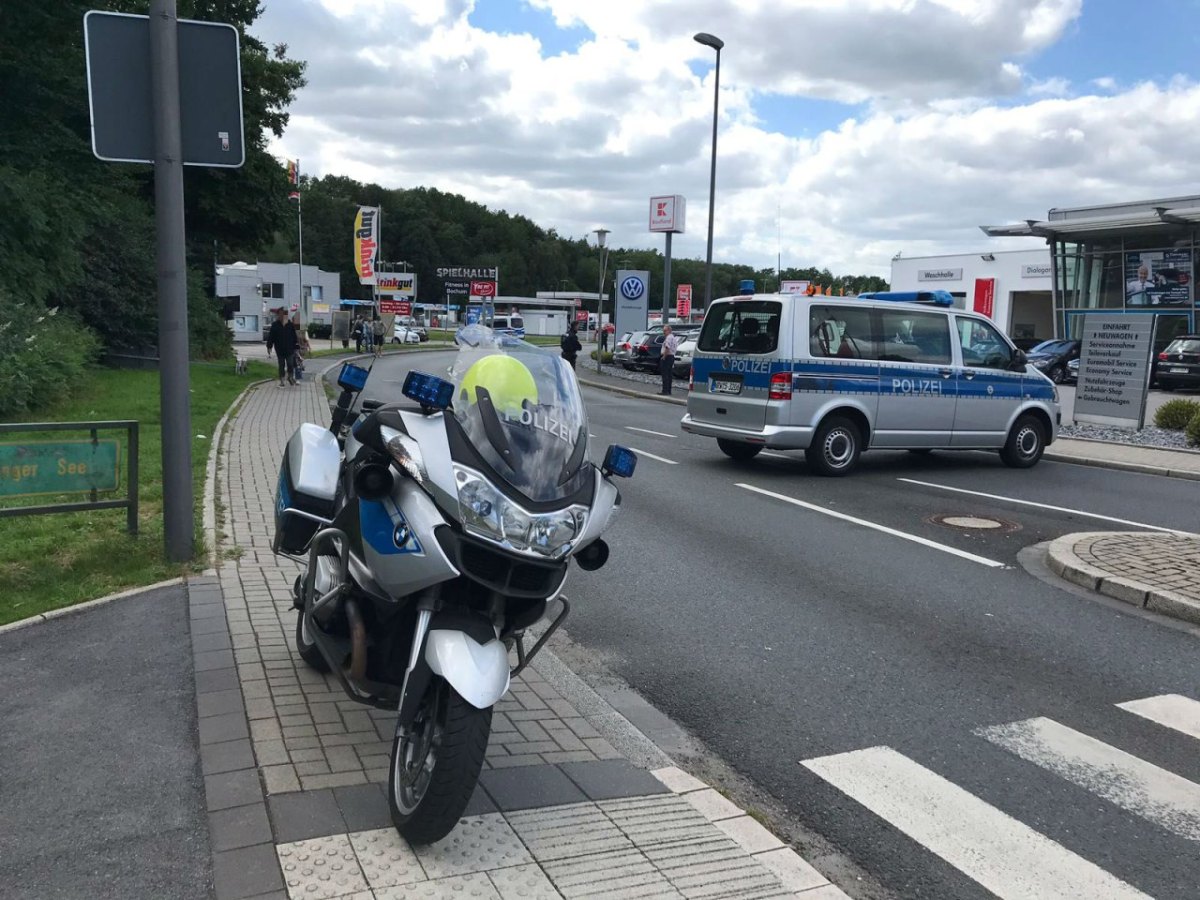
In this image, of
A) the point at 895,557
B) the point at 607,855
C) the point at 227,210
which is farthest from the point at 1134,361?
the point at 227,210

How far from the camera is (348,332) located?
6075cm

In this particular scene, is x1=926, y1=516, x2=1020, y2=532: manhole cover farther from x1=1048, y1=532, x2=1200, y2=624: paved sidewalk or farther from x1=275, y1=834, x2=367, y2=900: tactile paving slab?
x1=275, y1=834, x2=367, y2=900: tactile paving slab

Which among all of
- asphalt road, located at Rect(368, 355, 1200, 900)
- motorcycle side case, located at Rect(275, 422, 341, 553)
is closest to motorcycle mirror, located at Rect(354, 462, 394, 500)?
motorcycle side case, located at Rect(275, 422, 341, 553)

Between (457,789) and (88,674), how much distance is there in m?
2.56

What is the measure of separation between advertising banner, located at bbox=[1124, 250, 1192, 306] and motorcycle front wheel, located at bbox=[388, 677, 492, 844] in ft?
144

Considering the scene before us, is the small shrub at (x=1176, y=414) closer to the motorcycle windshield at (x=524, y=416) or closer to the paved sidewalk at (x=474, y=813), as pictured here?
the paved sidewalk at (x=474, y=813)

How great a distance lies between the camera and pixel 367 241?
133 feet

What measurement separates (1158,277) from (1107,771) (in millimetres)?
42625

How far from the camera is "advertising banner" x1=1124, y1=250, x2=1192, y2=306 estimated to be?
132ft

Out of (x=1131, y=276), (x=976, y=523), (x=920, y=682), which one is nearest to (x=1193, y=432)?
(x=976, y=523)

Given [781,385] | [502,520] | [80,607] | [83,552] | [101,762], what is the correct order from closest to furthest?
[502,520]
[101,762]
[80,607]
[83,552]
[781,385]

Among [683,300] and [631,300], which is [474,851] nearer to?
[631,300]

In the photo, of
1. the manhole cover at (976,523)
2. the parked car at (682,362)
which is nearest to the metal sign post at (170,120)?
the manhole cover at (976,523)

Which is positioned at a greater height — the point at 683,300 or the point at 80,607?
the point at 683,300
